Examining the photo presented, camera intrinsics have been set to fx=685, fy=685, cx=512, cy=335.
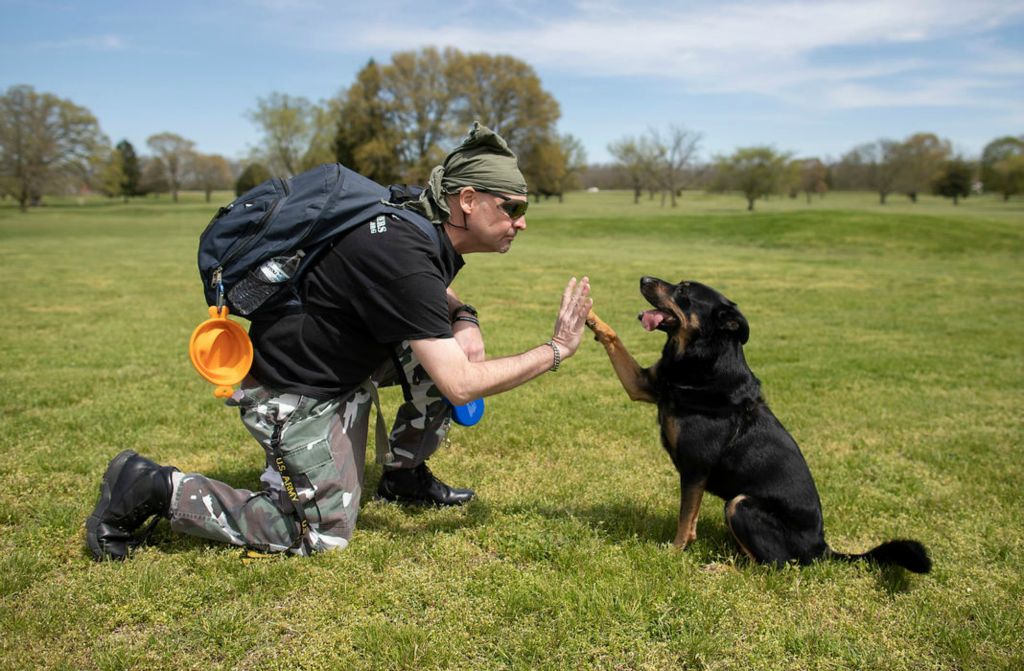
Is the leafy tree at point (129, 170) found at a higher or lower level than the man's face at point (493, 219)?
higher

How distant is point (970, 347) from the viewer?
894 centimetres

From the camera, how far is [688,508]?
354cm

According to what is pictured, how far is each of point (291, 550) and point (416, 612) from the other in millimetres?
830

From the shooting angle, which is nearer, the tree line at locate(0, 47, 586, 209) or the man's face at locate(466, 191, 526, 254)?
the man's face at locate(466, 191, 526, 254)

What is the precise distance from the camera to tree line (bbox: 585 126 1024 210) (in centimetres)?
6538

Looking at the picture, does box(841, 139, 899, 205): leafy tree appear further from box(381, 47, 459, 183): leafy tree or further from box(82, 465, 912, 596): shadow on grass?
box(82, 465, 912, 596): shadow on grass

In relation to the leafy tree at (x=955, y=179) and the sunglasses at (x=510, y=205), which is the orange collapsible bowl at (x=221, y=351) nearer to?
the sunglasses at (x=510, y=205)

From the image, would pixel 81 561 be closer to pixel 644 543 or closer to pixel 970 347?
pixel 644 543

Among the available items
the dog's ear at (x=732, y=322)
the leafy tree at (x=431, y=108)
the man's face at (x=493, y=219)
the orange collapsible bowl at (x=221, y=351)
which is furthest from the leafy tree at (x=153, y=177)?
the dog's ear at (x=732, y=322)

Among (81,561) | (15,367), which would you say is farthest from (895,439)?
(15,367)

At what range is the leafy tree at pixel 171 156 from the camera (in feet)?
305

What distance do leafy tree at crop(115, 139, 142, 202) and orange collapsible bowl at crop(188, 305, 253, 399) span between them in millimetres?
93555

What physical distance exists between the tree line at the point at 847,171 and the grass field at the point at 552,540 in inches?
2312

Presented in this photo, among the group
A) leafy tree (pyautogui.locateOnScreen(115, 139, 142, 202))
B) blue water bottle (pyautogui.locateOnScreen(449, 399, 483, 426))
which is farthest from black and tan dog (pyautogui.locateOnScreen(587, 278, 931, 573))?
leafy tree (pyautogui.locateOnScreen(115, 139, 142, 202))
